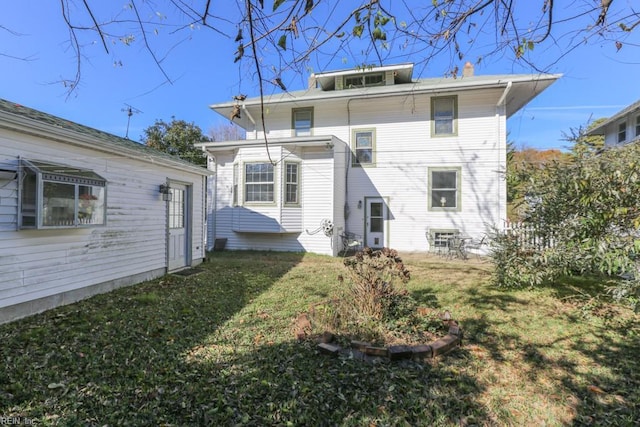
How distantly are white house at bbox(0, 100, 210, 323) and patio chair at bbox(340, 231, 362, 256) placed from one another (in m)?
6.19

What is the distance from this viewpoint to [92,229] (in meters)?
5.50

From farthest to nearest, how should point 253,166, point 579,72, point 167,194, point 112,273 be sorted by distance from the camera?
point 253,166
point 167,194
point 112,273
point 579,72

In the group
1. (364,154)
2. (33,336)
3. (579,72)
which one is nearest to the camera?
(579,72)

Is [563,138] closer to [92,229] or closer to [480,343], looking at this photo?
[480,343]

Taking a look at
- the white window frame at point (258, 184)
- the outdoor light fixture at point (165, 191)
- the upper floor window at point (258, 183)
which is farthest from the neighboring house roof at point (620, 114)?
the outdoor light fixture at point (165, 191)

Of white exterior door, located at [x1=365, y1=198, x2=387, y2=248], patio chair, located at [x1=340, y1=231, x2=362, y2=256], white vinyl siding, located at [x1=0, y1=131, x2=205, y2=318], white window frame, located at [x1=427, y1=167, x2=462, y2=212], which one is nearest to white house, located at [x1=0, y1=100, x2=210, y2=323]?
white vinyl siding, located at [x1=0, y1=131, x2=205, y2=318]

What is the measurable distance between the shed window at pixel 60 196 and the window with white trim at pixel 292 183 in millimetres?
6270

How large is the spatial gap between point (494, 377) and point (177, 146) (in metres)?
20.0

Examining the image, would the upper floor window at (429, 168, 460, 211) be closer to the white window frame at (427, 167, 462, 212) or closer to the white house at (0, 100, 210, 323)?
the white window frame at (427, 167, 462, 212)

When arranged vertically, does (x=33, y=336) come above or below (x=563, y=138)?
below

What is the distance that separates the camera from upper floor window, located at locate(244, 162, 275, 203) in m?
11.2

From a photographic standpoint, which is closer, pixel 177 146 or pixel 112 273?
pixel 112 273

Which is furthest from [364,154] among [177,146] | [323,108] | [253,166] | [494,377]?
[177,146]

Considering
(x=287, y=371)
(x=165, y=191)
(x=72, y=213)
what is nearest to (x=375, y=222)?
(x=165, y=191)
